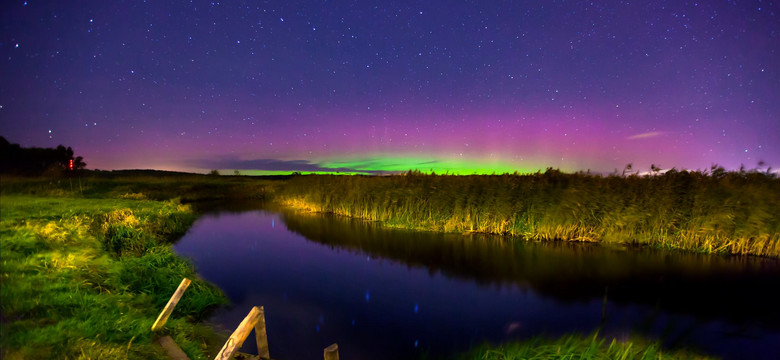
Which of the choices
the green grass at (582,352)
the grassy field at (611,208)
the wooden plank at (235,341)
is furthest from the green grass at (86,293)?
the grassy field at (611,208)

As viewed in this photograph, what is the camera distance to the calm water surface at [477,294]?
9.13 meters

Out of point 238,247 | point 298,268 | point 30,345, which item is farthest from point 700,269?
point 238,247

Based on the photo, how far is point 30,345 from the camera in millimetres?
4988

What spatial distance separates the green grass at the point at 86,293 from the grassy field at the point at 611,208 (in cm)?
1396

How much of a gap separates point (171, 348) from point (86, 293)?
2852 millimetres

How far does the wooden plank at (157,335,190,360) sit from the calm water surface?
204cm

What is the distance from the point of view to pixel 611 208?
17328mm

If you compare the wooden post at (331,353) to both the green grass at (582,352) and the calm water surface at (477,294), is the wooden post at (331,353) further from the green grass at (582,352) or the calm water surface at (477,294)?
the calm water surface at (477,294)

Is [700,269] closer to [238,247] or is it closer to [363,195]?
[363,195]

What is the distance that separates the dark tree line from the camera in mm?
7750

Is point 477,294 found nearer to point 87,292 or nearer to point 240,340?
point 240,340

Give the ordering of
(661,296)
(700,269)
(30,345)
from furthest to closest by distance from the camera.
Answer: (700,269), (661,296), (30,345)

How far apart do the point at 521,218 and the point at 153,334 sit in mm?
17314

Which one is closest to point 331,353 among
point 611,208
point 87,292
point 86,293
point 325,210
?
point 86,293
